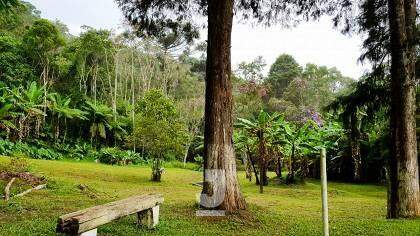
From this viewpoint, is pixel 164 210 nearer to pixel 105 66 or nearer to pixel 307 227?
pixel 307 227

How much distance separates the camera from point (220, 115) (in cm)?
718

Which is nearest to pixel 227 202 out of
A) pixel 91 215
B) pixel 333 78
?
pixel 91 215

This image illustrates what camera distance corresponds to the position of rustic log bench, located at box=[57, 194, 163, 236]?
417 cm

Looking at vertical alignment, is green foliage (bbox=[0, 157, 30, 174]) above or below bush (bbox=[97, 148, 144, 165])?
below

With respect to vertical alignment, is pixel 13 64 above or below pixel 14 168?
above

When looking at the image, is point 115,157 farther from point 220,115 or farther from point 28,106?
point 220,115

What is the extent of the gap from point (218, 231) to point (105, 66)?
25.2 metres

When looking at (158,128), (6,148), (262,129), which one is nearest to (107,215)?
(262,129)

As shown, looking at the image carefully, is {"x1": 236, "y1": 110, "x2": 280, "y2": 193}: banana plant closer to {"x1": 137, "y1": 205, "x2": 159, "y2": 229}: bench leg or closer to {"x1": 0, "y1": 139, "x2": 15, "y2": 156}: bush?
{"x1": 137, "y1": 205, "x2": 159, "y2": 229}: bench leg

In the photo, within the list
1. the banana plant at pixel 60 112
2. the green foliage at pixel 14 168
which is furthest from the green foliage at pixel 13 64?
the green foliage at pixel 14 168

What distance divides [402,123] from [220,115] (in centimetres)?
322

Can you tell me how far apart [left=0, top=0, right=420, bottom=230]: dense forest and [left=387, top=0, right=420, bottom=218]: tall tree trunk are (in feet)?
0.13

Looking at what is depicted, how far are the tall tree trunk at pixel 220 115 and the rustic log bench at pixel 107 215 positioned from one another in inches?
46.5

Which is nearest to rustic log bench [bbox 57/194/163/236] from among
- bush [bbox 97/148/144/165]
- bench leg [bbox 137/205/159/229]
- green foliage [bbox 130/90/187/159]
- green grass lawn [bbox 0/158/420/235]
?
bench leg [bbox 137/205/159/229]
